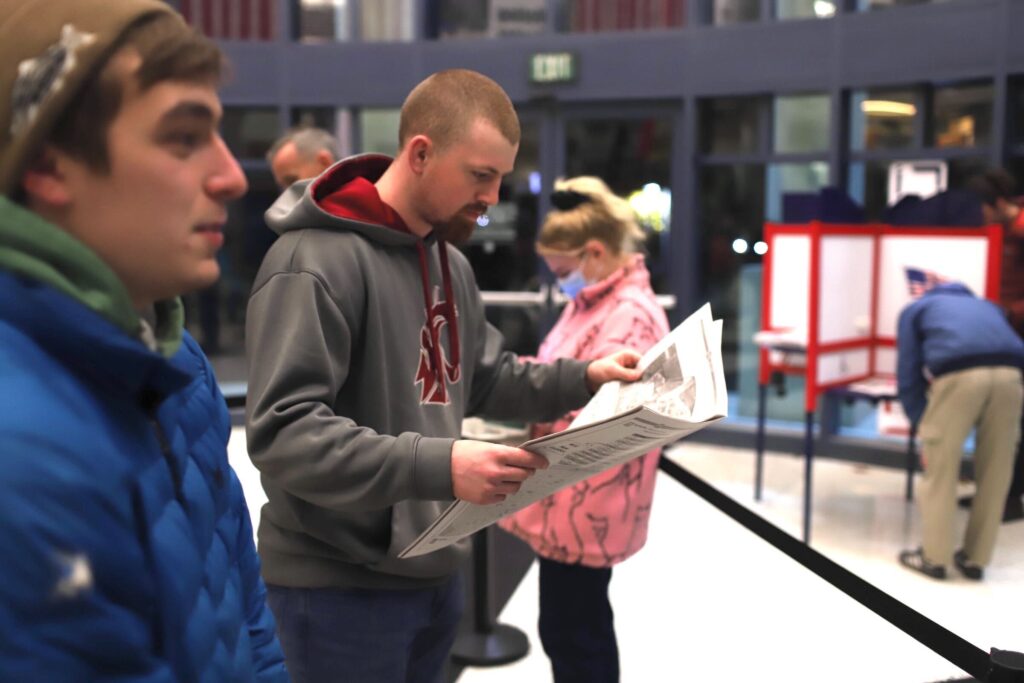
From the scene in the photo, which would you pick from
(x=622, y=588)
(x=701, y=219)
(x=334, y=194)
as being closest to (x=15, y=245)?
(x=334, y=194)

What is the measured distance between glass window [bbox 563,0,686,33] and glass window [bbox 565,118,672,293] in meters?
0.78

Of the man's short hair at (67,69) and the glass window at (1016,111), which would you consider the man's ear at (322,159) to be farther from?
the glass window at (1016,111)

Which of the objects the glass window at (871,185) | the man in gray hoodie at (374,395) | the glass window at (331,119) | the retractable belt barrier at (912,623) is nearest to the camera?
the man in gray hoodie at (374,395)

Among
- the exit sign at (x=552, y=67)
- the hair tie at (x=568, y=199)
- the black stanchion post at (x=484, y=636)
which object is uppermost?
the exit sign at (x=552, y=67)

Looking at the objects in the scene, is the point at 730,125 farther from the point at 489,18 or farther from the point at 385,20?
the point at 385,20

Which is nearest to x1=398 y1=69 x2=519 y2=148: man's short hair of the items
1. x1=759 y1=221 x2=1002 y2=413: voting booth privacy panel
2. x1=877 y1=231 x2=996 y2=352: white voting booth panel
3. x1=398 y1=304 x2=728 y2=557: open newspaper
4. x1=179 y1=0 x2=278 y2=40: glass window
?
x1=398 y1=304 x2=728 y2=557: open newspaper

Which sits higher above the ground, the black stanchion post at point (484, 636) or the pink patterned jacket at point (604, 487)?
the pink patterned jacket at point (604, 487)

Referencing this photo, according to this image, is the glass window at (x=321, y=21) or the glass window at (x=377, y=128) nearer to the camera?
the glass window at (x=377, y=128)

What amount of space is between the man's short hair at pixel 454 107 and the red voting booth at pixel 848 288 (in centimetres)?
357

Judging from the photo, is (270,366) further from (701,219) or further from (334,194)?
(701,219)

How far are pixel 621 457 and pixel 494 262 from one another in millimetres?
6472

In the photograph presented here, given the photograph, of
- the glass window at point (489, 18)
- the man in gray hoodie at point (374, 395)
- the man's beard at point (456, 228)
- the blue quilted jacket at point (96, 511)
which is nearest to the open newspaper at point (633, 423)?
the man in gray hoodie at point (374, 395)

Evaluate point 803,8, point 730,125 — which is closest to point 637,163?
point 730,125

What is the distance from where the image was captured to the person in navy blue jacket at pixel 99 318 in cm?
69
